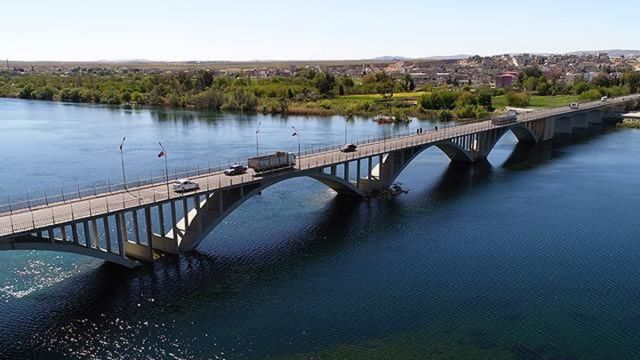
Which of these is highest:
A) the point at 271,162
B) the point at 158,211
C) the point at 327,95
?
the point at 271,162

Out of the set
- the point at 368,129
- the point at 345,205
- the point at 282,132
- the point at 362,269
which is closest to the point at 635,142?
the point at 368,129

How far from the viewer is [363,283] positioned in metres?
40.8

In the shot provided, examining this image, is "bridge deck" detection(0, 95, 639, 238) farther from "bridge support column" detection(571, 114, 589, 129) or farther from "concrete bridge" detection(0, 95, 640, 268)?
"bridge support column" detection(571, 114, 589, 129)

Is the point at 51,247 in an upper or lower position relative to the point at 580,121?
upper

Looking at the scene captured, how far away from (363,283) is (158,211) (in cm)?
1973

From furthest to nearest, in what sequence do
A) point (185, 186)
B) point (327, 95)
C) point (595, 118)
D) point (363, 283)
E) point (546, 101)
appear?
point (327, 95) < point (546, 101) < point (595, 118) < point (185, 186) < point (363, 283)

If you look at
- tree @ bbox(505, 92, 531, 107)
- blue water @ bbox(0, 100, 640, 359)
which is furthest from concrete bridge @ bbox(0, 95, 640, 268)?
tree @ bbox(505, 92, 531, 107)

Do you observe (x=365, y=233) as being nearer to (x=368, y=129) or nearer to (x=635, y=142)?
(x=368, y=129)

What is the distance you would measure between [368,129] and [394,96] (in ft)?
200

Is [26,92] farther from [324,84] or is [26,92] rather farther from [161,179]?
[161,179]

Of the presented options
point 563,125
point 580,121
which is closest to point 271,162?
point 563,125

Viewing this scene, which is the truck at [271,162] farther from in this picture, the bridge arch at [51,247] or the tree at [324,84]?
the tree at [324,84]

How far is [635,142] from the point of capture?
109 m

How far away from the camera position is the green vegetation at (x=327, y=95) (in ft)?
503
